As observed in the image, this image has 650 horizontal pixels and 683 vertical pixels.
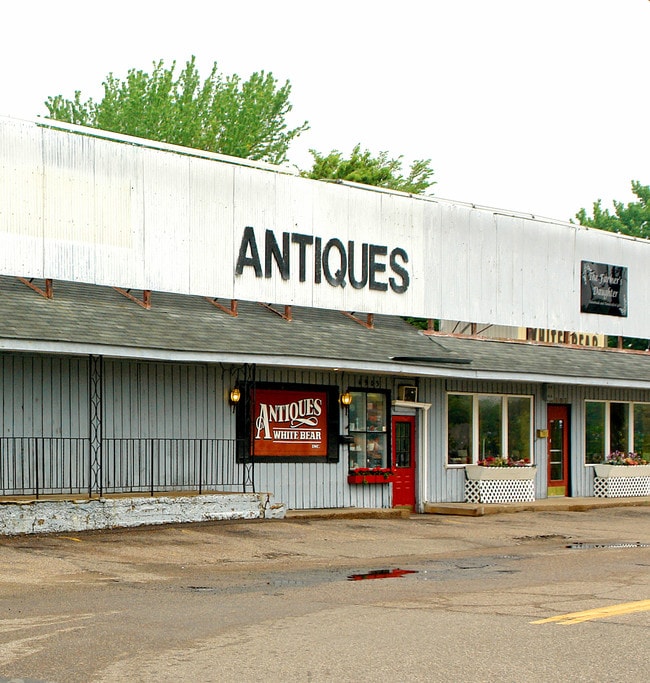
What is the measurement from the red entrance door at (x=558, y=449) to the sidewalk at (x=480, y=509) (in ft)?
1.56

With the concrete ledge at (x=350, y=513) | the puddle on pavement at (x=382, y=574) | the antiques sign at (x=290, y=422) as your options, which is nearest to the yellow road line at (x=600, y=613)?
the puddle on pavement at (x=382, y=574)

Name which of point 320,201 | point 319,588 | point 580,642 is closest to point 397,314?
point 320,201

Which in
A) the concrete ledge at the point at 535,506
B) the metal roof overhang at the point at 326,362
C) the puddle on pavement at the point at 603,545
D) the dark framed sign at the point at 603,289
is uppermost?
the dark framed sign at the point at 603,289

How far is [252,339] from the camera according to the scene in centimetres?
2117

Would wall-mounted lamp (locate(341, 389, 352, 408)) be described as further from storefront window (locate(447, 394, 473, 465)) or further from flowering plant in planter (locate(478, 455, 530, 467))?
flowering plant in planter (locate(478, 455, 530, 467))

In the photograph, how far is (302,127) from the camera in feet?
178

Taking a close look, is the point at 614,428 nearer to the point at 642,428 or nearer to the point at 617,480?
the point at 642,428

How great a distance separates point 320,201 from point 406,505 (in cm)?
672

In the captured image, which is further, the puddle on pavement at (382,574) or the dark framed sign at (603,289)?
the dark framed sign at (603,289)

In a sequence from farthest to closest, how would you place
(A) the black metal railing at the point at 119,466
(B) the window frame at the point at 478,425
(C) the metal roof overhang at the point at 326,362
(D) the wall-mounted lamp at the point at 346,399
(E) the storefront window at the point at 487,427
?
(E) the storefront window at the point at 487,427
(B) the window frame at the point at 478,425
(D) the wall-mounted lamp at the point at 346,399
(A) the black metal railing at the point at 119,466
(C) the metal roof overhang at the point at 326,362

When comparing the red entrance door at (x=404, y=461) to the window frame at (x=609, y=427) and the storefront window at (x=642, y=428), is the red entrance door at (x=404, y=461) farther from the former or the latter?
the storefront window at (x=642, y=428)

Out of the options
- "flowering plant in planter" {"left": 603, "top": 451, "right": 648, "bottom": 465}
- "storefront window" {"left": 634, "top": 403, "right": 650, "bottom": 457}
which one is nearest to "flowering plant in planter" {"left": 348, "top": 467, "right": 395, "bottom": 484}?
"flowering plant in planter" {"left": 603, "top": 451, "right": 648, "bottom": 465}

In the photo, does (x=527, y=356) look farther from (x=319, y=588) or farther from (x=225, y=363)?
(x=319, y=588)

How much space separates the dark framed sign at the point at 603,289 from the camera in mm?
30500
